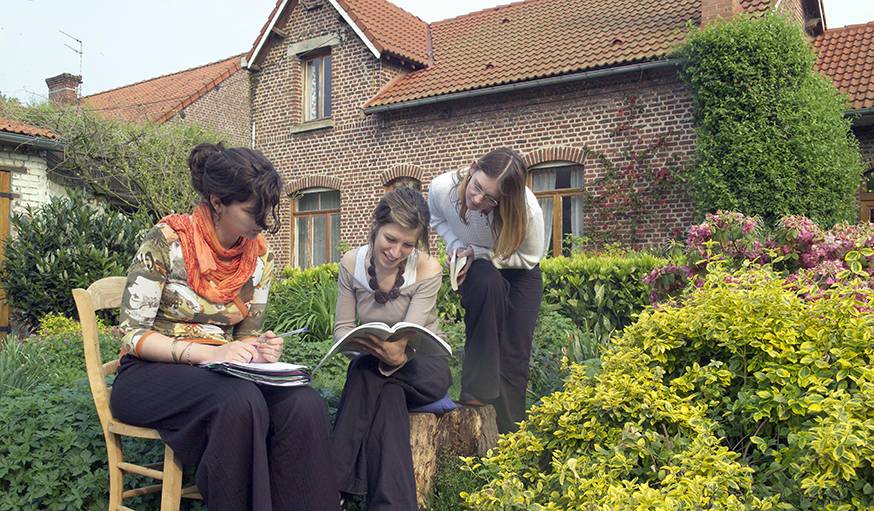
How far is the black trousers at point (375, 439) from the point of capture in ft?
9.82

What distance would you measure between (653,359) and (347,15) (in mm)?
13475

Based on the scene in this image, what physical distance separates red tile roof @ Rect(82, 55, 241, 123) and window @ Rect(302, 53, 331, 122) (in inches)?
196

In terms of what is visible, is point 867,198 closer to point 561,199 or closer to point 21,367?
point 561,199

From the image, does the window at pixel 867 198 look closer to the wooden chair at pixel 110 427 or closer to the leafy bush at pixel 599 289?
the leafy bush at pixel 599 289

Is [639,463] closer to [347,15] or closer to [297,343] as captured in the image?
[297,343]

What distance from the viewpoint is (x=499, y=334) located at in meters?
3.80

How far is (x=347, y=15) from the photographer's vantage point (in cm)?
1493

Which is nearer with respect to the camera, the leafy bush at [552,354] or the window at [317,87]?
the leafy bush at [552,354]

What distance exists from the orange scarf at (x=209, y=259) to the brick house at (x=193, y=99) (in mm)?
15922

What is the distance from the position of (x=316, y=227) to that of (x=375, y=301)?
12.5m

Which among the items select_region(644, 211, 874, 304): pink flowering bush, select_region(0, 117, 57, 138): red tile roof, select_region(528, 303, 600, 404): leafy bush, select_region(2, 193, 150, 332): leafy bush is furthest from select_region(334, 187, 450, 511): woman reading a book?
select_region(0, 117, 57, 138): red tile roof

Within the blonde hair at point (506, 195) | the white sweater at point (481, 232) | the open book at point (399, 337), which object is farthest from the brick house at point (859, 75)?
the open book at point (399, 337)

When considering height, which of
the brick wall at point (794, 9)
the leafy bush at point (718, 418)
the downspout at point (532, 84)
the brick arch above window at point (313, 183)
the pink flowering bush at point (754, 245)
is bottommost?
the leafy bush at point (718, 418)

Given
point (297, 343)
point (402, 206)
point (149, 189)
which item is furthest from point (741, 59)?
point (149, 189)
